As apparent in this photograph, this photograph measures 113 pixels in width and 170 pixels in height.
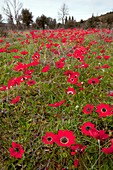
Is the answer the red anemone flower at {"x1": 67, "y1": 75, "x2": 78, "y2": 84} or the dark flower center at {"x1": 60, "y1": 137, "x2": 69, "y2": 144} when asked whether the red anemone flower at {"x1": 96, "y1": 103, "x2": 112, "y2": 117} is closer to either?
the dark flower center at {"x1": 60, "y1": 137, "x2": 69, "y2": 144}

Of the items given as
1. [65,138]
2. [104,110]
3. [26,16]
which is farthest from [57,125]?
[26,16]

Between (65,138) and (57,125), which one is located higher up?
(65,138)

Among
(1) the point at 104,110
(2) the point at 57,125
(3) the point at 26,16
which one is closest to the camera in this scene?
(1) the point at 104,110

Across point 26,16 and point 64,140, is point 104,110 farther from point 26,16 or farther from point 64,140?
point 26,16

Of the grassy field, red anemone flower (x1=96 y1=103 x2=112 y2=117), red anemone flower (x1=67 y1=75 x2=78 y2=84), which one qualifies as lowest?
the grassy field

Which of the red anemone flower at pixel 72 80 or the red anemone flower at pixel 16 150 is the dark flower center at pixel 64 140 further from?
the red anemone flower at pixel 72 80

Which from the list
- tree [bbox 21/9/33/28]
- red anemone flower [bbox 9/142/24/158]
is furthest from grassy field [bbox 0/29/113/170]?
tree [bbox 21/9/33/28]

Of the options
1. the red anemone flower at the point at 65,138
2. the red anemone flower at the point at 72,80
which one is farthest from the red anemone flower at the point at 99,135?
the red anemone flower at the point at 72,80

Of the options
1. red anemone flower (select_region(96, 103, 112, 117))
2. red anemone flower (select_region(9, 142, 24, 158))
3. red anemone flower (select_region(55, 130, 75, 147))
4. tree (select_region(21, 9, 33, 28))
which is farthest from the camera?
tree (select_region(21, 9, 33, 28))

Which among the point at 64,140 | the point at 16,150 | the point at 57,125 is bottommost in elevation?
the point at 57,125

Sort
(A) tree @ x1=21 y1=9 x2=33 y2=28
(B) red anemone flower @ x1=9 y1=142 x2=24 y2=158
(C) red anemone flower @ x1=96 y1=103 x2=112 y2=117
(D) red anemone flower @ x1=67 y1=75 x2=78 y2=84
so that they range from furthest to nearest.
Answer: (A) tree @ x1=21 y1=9 x2=33 y2=28 < (D) red anemone flower @ x1=67 y1=75 x2=78 y2=84 < (C) red anemone flower @ x1=96 y1=103 x2=112 y2=117 < (B) red anemone flower @ x1=9 y1=142 x2=24 y2=158

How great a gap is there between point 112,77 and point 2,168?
2.12 metres

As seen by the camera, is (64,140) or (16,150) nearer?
(64,140)

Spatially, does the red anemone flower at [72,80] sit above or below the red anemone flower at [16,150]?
above
